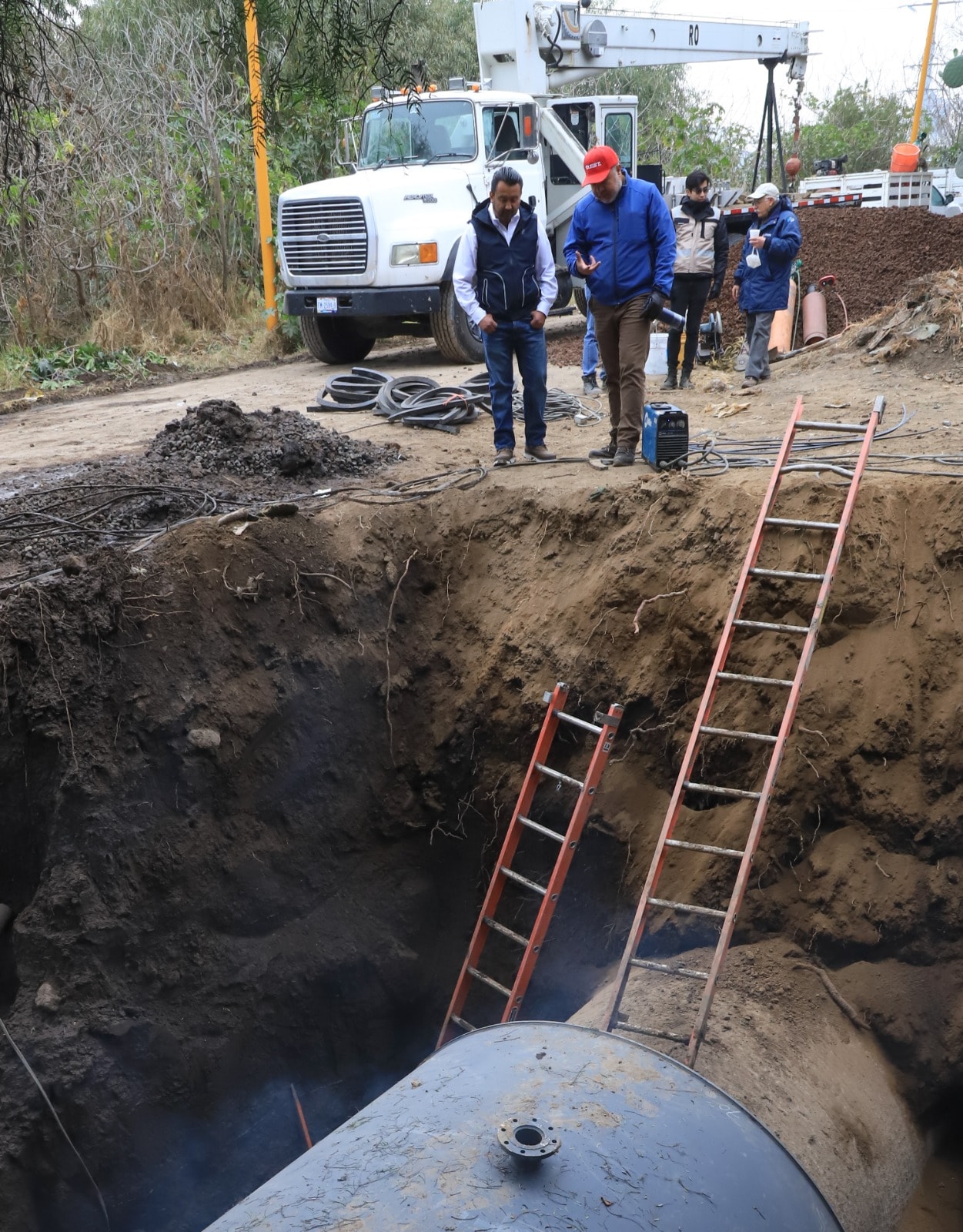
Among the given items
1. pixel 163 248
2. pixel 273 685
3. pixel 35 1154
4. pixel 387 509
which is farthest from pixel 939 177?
pixel 35 1154

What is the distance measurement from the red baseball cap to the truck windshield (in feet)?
17.0

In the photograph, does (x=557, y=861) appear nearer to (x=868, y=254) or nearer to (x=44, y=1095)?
(x=44, y=1095)

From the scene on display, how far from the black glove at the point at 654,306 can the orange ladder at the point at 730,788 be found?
1621 millimetres

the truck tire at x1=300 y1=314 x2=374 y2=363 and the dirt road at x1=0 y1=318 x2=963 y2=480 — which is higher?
the truck tire at x1=300 y1=314 x2=374 y2=363

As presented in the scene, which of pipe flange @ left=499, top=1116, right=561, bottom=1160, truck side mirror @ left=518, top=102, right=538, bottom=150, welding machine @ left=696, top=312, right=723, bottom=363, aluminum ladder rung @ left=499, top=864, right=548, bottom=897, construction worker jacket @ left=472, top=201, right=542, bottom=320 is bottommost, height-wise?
aluminum ladder rung @ left=499, top=864, right=548, bottom=897

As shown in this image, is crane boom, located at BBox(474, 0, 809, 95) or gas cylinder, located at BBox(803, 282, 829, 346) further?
crane boom, located at BBox(474, 0, 809, 95)

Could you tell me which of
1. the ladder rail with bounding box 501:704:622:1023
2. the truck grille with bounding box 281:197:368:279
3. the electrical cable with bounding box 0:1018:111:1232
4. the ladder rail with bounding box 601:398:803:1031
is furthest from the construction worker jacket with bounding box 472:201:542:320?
the electrical cable with bounding box 0:1018:111:1232

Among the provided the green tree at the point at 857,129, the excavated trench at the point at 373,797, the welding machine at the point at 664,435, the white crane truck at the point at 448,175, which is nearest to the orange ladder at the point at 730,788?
the excavated trench at the point at 373,797

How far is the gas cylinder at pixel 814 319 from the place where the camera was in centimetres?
1146

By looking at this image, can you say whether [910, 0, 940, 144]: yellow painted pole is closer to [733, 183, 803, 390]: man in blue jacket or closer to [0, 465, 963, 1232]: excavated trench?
[733, 183, 803, 390]: man in blue jacket

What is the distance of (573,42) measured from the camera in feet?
41.3

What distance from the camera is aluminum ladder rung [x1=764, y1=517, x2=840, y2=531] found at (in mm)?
4645

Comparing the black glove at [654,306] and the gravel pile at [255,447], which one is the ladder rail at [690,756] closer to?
the black glove at [654,306]

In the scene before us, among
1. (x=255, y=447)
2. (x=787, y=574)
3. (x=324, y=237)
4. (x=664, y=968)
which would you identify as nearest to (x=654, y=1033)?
(x=664, y=968)
